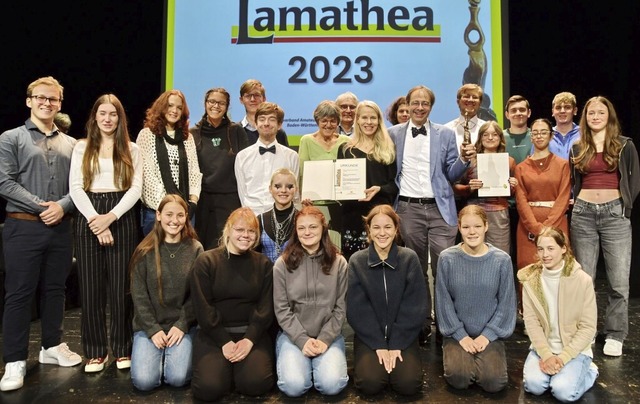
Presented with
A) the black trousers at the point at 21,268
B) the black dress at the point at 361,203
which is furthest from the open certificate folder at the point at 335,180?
the black trousers at the point at 21,268

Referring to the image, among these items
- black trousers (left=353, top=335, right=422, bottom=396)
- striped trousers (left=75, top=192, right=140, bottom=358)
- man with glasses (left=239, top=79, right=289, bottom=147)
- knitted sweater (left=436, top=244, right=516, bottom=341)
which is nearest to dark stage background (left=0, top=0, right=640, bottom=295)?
man with glasses (left=239, top=79, right=289, bottom=147)

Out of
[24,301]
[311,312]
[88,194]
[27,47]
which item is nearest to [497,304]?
[311,312]

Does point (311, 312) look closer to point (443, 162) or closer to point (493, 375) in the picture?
point (493, 375)

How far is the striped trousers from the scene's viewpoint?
3.49 metres

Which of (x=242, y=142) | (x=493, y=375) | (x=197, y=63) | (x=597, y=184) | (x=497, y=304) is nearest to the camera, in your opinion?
(x=493, y=375)

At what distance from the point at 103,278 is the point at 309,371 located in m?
1.40

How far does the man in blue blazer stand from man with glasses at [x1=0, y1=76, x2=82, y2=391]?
7.30 feet

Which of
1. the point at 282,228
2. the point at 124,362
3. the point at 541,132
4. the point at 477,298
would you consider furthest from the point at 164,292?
the point at 541,132

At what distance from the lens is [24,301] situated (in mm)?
3426

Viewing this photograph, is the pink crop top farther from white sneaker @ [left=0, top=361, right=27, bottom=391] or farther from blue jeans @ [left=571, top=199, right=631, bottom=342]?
white sneaker @ [left=0, top=361, right=27, bottom=391]

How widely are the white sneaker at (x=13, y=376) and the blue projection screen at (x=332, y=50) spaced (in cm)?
324

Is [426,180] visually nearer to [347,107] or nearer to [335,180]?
[335,180]

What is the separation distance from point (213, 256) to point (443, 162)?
5.81 feet

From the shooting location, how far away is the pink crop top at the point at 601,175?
12.8 feet
